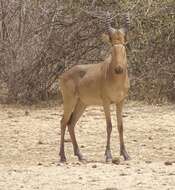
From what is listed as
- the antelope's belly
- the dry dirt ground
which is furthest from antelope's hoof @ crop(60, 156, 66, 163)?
the antelope's belly

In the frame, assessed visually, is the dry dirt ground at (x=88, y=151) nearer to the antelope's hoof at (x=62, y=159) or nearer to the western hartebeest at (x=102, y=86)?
the antelope's hoof at (x=62, y=159)

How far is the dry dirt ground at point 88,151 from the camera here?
931cm

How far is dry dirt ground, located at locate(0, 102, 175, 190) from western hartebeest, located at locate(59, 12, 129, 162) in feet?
2.11

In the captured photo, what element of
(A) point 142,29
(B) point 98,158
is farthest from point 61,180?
(A) point 142,29

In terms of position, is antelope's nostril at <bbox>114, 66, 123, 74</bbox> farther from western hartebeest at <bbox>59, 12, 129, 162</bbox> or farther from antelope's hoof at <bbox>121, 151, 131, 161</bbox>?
antelope's hoof at <bbox>121, 151, 131, 161</bbox>

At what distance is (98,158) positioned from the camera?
1299 centimetres

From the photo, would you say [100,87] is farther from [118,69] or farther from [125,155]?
[125,155]

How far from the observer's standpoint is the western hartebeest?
12.6m

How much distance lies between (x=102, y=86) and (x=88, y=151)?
150 cm

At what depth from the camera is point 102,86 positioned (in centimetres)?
1298

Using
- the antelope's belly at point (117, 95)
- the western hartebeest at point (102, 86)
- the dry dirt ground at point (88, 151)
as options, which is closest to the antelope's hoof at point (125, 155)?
the western hartebeest at point (102, 86)

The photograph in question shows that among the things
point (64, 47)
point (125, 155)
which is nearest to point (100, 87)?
point (125, 155)

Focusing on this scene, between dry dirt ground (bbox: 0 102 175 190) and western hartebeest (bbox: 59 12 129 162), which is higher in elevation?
western hartebeest (bbox: 59 12 129 162)

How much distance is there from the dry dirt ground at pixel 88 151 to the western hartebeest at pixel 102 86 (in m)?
0.64
